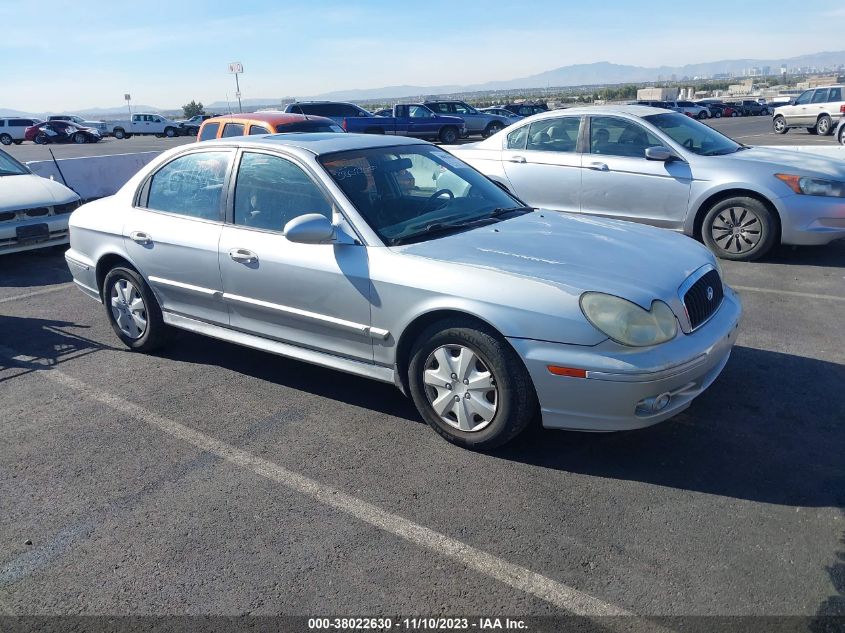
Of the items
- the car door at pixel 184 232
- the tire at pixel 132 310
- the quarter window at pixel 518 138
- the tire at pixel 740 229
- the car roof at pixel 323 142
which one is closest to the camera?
the car roof at pixel 323 142

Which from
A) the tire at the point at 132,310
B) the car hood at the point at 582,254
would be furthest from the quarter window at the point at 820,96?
the tire at the point at 132,310

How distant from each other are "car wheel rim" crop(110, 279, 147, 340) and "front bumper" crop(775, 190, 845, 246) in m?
6.11

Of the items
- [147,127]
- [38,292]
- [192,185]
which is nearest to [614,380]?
[192,185]

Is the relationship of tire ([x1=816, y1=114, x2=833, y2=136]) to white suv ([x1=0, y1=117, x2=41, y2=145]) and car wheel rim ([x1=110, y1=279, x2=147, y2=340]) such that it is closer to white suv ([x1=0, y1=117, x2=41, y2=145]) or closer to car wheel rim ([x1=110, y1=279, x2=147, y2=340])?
car wheel rim ([x1=110, y1=279, x2=147, y2=340])

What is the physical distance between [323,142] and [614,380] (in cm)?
249

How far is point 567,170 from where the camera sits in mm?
8242

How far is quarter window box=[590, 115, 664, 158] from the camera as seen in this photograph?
25.9ft

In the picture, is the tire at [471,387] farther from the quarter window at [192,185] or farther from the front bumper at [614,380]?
the quarter window at [192,185]

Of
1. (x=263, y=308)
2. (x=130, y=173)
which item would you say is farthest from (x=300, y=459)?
(x=130, y=173)

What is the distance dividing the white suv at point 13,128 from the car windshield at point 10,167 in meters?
38.3

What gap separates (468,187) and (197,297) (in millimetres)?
1993

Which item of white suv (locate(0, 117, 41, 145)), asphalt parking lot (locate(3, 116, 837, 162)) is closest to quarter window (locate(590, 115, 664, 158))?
asphalt parking lot (locate(3, 116, 837, 162))

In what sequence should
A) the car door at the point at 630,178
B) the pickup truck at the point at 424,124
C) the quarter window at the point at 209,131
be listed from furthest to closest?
Answer: the pickup truck at the point at 424,124 → the quarter window at the point at 209,131 → the car door at the point at 630,178

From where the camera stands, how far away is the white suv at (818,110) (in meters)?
26.2
